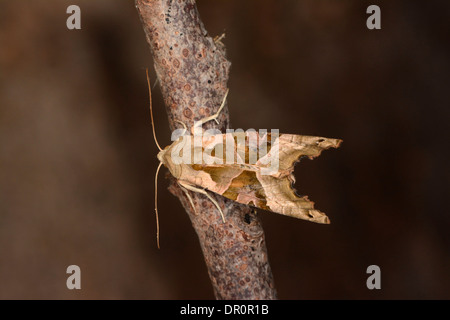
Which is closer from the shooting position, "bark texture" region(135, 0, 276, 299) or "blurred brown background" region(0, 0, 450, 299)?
"bark texture" region(135, 0, 276, 299)

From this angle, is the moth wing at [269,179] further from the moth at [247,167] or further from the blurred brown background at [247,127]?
the blurred brown background at [247,127]

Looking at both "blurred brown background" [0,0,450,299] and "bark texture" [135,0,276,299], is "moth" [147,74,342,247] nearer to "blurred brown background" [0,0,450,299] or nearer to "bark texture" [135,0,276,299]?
"bark texture" [135,0,276,299]

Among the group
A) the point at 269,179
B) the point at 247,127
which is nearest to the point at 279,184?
the point at 269,179

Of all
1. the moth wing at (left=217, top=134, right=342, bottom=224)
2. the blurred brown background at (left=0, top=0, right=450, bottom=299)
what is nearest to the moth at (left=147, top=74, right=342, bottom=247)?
the moth wing at (left=217, top=134, right=342, bottom=224)
